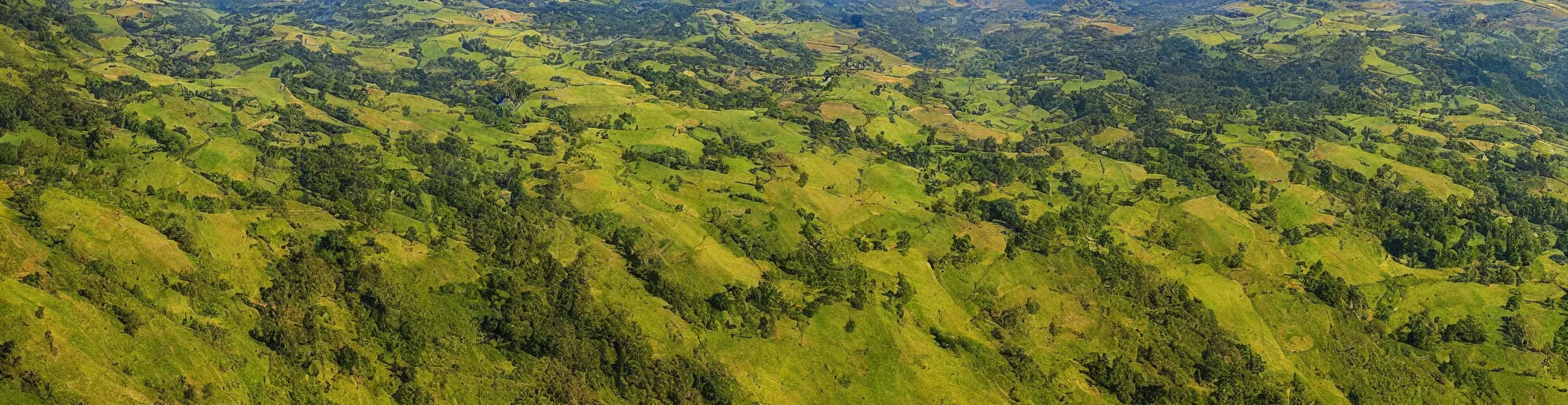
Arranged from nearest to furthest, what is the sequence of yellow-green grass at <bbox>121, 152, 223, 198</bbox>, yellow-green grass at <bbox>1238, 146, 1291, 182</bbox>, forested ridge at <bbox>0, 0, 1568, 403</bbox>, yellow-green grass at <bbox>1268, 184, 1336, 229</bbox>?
forested ridge at <bbox>0, 0, 1568, 403</bbox>, yellow-green grass at <bbox>121, 152, 223, 198</bbox>, yellow-green grass at <bbox>1268, 184, 1336, 229</bbox>, yellow-green grass at <bbox>1238, 146, 1291, 182</bbox>

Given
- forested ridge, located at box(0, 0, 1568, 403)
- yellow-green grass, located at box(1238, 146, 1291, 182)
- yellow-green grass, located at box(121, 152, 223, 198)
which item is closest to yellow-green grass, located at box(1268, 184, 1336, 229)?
forested ridge, located at box(0, 0, 1568, 403)

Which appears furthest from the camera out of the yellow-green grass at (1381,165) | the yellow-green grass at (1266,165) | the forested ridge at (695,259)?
the yellow-green grass at (1266,165)

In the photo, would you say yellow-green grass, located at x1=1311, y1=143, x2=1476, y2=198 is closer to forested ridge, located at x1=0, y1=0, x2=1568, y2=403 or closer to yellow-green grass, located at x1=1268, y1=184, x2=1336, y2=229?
forested ridge, located at x1=0, y1=0, x2=1568, y2=403

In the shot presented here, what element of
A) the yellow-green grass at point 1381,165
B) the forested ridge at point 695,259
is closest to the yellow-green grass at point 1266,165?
the forested ridge at point 695,259

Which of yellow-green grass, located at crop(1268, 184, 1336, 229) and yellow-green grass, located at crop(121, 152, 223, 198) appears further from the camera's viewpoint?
yellow-green grass, located at crop(1268, 184, 1336, 229)

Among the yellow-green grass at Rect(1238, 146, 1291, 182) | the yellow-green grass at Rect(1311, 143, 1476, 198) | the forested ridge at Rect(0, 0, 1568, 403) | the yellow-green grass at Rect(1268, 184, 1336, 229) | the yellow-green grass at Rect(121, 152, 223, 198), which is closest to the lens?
the forested ridge at Rect(0, 0, 1568, 403)

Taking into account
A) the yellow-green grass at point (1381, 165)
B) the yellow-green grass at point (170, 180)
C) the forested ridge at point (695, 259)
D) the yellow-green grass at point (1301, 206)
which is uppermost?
the yellow-green grass at point (170, 180)

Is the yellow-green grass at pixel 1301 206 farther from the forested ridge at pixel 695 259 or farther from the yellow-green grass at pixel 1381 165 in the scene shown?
the yellow-green grass at pixel 1381 165

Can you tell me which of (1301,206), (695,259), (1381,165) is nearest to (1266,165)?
(1301,206)

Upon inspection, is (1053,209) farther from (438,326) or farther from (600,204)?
(438,326)
